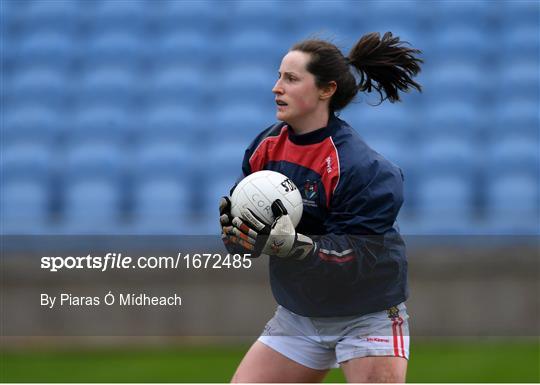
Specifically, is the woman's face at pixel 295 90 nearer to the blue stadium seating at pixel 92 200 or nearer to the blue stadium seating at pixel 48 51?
the blue stadium seating at pixel 92 200

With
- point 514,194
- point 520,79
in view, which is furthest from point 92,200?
point 520,79

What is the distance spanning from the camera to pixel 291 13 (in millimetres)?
14211

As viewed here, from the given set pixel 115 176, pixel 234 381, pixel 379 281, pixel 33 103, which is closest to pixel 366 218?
pixel 379 281

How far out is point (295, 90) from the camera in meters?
4.85

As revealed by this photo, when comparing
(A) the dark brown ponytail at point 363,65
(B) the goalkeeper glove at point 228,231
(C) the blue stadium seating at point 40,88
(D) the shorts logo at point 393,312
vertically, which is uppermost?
(A) the dark brown ponytail at point 363,65

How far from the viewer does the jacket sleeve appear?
4.59 m

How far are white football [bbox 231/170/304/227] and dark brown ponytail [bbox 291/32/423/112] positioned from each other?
0.54 metres

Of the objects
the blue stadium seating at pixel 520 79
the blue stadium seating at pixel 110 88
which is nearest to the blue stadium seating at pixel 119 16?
the blue stadium seating at pixel 110 88

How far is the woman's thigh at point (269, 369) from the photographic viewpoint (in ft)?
16.3

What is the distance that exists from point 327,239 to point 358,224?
6.6 inches

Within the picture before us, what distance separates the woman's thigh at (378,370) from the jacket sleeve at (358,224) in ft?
1.35

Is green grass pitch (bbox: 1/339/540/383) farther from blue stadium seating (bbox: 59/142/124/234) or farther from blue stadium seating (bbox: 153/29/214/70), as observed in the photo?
Answer: blue stadium seating (bbox: 153/29/214/70)

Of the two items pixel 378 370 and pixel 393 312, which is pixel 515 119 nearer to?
pixel 393 312

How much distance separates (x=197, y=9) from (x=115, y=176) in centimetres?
359
